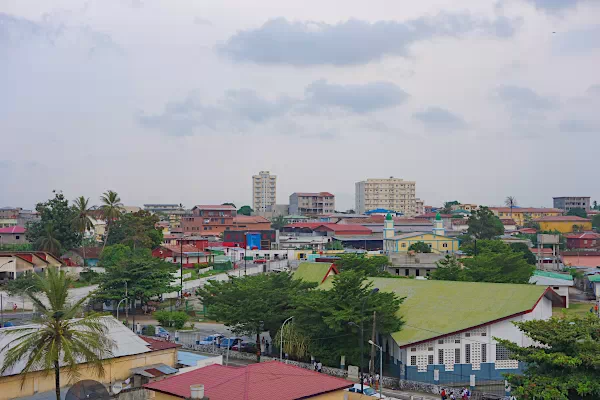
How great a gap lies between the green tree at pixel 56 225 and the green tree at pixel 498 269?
191 feet

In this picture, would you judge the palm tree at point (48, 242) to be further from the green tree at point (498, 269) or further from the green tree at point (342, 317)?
the green tree at point (342, 317)

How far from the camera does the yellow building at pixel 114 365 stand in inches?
1151

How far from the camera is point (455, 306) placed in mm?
45156

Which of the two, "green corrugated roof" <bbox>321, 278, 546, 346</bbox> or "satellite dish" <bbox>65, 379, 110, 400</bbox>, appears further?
"green corrugated roof" <bbox>321, 278, 546, 346</bbox>

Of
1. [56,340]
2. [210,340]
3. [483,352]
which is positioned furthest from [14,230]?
[56,340]

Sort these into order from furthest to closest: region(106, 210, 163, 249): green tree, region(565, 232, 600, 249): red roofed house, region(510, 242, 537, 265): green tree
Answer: region(565, 232, 600, 249): red roofed house → region(510, 242, 537, 265): green tree → region(106, 210, 163, 249): green tree

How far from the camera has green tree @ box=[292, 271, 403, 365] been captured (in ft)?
142

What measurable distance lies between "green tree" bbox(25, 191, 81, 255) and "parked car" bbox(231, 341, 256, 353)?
169ft

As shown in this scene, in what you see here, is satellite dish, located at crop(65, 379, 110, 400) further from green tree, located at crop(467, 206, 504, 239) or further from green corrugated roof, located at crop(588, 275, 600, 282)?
green tree, located at crop(467, 206, 504, 239)

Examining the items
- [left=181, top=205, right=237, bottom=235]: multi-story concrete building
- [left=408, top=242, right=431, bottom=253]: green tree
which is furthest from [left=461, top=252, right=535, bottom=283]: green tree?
[left=181, top=205, right=237, bottom=235]: multi-story concrete building

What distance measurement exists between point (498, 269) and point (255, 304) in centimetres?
3014

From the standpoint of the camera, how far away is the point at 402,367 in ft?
139

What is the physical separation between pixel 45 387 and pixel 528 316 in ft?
95.5

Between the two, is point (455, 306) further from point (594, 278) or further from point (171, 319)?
point (594, 278)
